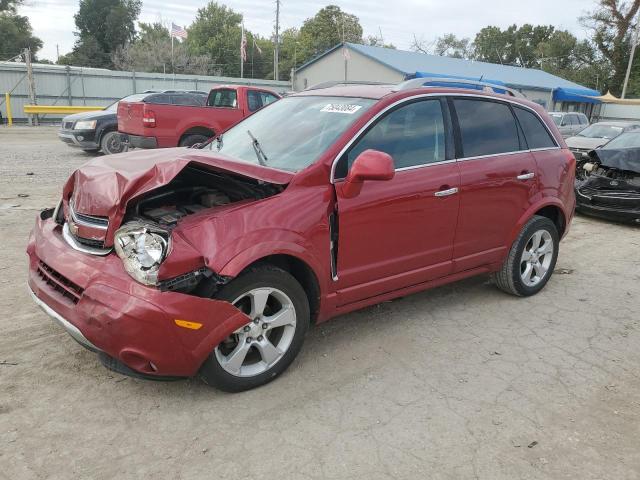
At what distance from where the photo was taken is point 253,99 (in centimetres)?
1205

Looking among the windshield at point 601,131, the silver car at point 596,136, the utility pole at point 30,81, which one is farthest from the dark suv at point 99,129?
the utility pole at point 30,81

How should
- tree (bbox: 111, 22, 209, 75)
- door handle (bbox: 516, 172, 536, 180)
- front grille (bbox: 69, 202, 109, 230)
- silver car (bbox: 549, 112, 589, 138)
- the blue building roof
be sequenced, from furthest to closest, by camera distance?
tree (bbox: 111, 22, 209, 75), the blue building roof, silver car (bbox: 549, 112, 589, 138), door handle (bbox: 516, 172, 536, 180), front grille (bbox: 69, 202, 109, 230)

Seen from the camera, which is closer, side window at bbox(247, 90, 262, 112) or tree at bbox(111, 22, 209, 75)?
side window at bbox(247, 90, 262, 112)

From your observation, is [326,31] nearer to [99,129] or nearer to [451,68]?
[451,68]

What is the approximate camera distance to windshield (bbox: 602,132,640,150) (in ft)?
29.1

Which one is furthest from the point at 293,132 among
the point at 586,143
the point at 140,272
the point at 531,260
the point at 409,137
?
the point at 586,143

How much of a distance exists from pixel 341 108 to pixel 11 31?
6097 cm

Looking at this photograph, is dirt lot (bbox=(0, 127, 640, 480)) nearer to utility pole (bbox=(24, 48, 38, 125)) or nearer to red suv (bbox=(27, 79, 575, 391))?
red suv (bbox=(27, 79, 575, 391))

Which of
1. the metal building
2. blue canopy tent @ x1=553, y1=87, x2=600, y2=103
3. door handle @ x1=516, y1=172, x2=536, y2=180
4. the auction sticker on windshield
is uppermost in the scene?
the metal building

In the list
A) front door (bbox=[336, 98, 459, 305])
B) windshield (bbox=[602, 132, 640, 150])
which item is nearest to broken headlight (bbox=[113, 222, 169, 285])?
front door (bbox=[336, 98, 459, 305])

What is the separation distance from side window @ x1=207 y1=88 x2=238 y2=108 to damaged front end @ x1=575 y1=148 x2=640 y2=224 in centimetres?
740

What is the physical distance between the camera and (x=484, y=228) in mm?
4320

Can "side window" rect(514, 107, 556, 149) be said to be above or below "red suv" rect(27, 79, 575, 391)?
above

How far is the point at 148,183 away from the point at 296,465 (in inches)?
66.9
